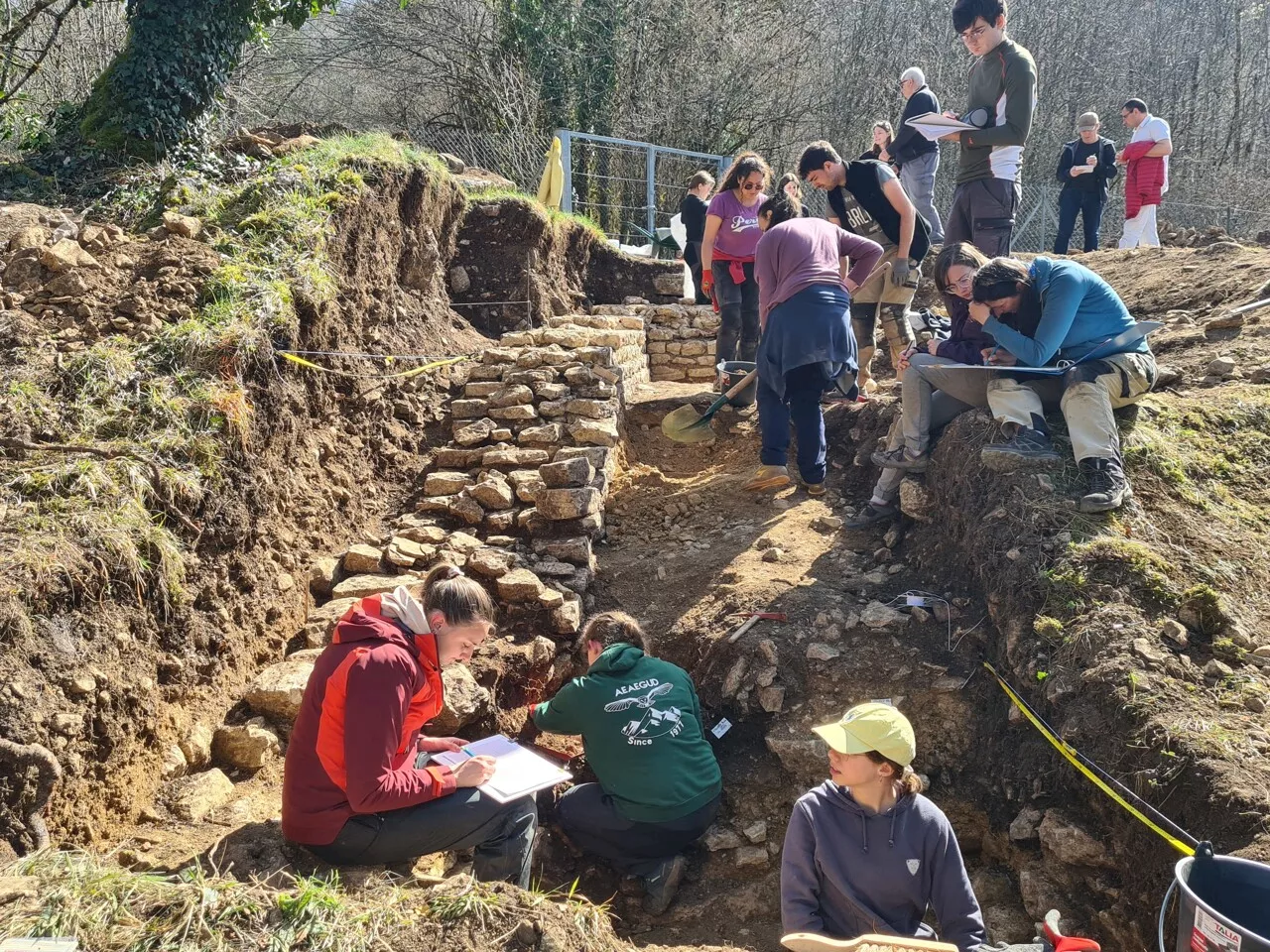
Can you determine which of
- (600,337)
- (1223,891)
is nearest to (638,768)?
(1223,891)

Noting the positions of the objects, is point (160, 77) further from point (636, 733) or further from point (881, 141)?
point (636, 733)

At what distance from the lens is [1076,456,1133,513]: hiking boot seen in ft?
12.7

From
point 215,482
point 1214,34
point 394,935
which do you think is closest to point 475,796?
point 394,935

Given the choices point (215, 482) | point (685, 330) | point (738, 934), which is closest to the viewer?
point (738, 934)

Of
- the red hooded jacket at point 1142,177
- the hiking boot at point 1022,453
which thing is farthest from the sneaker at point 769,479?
the red hooded jacket at point 1142,177

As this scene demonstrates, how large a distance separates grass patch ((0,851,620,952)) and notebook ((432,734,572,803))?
0.52 meters

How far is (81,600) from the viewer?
131 inches

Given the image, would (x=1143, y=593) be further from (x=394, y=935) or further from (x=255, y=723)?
(x=255, y=723)

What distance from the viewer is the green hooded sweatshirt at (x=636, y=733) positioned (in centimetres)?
363

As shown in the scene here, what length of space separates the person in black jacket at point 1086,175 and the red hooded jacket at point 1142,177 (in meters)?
0.21

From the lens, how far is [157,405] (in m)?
4.16

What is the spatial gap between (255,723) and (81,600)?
2.78 ft

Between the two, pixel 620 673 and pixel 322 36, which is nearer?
pixel 620 673

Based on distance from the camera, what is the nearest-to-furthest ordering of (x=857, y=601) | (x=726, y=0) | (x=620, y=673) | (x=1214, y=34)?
(x=620, y=673), (x=857, y=601), (x=726, y=0), (x=1214, y=34)
